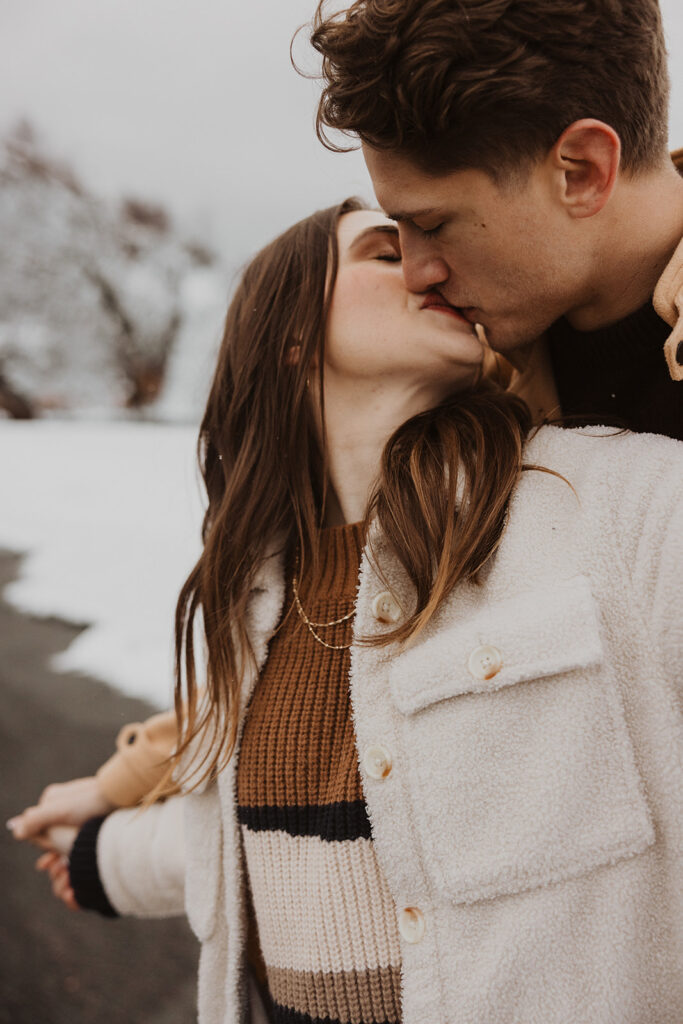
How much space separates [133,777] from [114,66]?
7463 millimetres

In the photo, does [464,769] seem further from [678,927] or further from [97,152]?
[97,152]

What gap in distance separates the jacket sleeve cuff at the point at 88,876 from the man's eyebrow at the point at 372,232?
148cm

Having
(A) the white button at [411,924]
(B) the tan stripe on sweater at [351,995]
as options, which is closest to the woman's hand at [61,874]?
(B) the tan stripe on sweater at [351,995]

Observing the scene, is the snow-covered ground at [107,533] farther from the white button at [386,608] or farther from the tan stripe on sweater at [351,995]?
the tan stripe on sweater at [351,995]

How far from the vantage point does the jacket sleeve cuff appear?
72.7 inches

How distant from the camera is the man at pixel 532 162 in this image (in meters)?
1.20

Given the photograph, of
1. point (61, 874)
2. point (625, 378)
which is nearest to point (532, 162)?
point (625, 378)

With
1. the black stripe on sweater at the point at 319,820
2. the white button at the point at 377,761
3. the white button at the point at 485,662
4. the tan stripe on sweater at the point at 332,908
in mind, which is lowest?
the tan stripe on sweater at the point at 332,908

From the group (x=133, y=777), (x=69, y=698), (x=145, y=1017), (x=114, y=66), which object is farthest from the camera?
(x=114, y=66)

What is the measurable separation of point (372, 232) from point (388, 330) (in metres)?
0.27

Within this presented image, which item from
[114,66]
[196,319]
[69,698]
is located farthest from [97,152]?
[69,698]

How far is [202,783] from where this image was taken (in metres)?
1.60

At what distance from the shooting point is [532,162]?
4.24 feet

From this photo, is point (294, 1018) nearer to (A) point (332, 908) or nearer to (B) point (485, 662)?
(A) point (332, 908)
